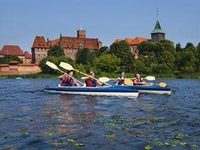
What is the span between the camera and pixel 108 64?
9644cm

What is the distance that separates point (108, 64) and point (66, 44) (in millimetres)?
62308

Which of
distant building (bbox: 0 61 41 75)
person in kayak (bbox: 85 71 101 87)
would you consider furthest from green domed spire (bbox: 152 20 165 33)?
person in kayak (bbox: 85 71 101 87)

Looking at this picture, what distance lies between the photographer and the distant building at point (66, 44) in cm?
14712

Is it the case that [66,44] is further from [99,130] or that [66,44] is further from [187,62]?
[99,130]

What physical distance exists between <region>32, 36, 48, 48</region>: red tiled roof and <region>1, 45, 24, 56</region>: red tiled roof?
1289 cm

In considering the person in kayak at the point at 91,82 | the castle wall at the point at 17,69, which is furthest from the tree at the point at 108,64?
the person in kayak at the point at 91,82

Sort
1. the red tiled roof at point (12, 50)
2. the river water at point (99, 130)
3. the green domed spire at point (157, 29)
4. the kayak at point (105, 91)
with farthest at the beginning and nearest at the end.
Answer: the green domed spire at point (157, 29)
the red tiled roof at point (12, 50)
the kayak at point (105, 91)
the river water at point (99, 130)

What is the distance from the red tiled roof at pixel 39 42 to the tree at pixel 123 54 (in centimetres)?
4104

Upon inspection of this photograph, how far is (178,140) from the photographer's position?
36.3 ft

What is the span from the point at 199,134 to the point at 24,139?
553 centimetres

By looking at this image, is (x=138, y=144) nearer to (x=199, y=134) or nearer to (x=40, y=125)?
(x=199, y=134)

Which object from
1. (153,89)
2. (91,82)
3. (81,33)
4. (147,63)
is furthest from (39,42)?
(91,82)

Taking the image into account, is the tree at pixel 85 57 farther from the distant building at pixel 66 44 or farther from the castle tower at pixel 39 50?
the distant building at pixel 66 44

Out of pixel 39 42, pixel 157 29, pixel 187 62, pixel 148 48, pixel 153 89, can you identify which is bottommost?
pixel 153 89
